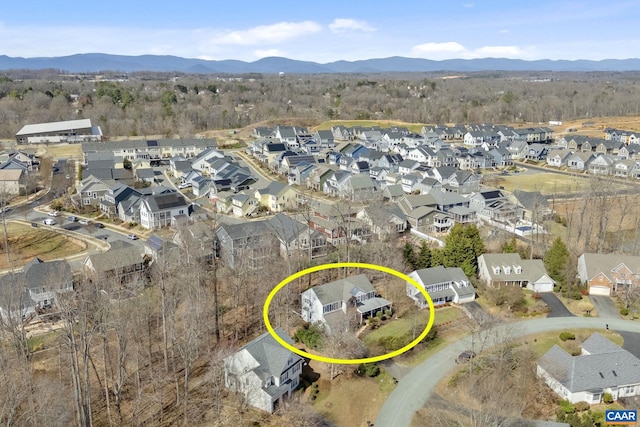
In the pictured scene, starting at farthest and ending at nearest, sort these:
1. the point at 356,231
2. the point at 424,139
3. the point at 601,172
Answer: the point at 424,139, the point at 601,172, the point at 356,231

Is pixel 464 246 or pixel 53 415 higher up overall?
pixel 464 246

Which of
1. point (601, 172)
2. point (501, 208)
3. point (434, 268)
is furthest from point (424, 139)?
point (434, 268)

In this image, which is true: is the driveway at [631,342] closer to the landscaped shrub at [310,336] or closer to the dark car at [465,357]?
the dark car at [465,357]

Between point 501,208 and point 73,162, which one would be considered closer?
point 501,208

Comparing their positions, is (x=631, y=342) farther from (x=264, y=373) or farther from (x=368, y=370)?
(x=264, y=373)

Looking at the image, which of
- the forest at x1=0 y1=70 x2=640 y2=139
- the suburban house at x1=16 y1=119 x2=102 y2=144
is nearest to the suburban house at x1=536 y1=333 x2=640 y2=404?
the forest at x1=0 y1=70 x2=640 y2=139

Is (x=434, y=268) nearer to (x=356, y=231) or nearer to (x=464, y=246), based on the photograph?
(x=464, y=246)

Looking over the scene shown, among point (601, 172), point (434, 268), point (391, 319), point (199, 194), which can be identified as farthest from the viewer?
point (601, 172)

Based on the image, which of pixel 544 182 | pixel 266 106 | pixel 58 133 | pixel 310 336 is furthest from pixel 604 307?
pixel 266 106
